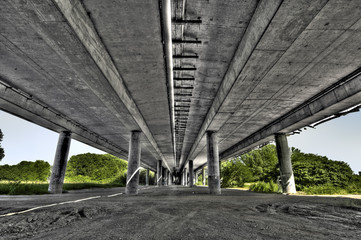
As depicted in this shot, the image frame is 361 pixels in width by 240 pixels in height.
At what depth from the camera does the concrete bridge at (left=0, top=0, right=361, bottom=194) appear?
5.39 m

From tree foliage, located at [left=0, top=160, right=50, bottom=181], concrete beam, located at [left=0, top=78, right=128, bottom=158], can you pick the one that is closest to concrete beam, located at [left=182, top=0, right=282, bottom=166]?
concrete beam, located at [left=0, top=78, right=128, bottom=158]

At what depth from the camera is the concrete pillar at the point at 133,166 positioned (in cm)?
1455

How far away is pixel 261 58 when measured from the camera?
6906 millimetres

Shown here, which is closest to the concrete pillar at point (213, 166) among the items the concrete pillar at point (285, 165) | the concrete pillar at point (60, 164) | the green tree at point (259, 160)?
the concrete pillar at point (285, 165)

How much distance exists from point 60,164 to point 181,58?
1596 cm

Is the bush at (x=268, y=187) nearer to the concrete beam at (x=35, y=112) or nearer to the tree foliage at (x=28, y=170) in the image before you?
the concrete beam at (x=35, y=112)

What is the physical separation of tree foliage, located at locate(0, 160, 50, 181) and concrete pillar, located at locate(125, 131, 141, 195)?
126 feet

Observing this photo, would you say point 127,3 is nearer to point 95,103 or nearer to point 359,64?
point 95,103

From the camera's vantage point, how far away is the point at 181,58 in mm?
8227

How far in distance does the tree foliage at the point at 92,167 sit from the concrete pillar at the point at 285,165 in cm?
5389

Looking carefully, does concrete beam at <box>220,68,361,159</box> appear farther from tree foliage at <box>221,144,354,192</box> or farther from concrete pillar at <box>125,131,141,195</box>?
concrete pillar at <box>125,131,141,195</box>

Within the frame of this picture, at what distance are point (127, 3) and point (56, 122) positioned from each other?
547 inches

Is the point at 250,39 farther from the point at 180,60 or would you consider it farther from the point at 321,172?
the point at 321,172

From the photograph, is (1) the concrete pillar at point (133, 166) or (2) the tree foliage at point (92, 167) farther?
(2) the tree foliage at point (92, 167)
